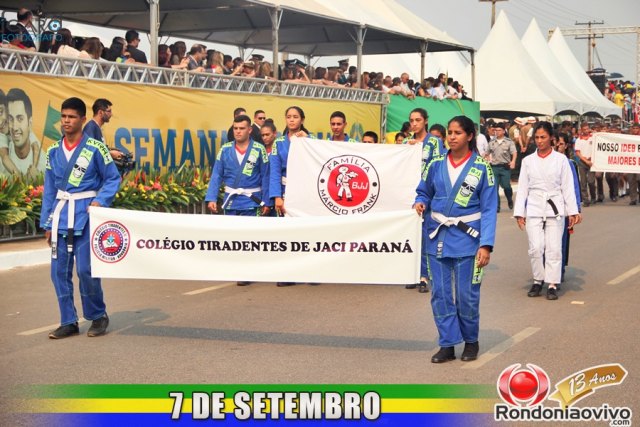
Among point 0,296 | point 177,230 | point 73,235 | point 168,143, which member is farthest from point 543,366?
point 168,143

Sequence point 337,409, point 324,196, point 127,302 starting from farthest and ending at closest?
point 324,196 < point 127,302 < point 337,409

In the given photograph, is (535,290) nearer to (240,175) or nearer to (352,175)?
(352,175)

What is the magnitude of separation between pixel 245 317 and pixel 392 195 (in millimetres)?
2988

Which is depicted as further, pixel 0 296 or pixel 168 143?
pixel 168 143

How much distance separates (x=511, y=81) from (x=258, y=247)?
93.4 feet

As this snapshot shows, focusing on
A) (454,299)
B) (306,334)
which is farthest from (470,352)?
(306,334)

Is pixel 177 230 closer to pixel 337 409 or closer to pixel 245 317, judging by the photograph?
pixel 245 317

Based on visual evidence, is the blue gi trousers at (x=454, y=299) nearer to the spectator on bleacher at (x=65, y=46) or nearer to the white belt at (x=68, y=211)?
the white belt at (x=68, y=211)

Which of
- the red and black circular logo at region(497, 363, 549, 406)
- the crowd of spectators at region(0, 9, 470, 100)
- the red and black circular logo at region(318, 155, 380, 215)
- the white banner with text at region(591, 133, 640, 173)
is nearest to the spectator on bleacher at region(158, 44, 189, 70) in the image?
the crowd of spectators at region(0, 9, 470, 100)

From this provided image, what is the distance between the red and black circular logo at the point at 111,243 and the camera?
7.73 meters

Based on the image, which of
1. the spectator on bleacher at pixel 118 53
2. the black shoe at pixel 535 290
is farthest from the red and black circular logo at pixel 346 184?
the spectator on bleacher at pixel 118 53

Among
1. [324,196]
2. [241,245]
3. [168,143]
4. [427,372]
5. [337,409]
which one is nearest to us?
[337,409]

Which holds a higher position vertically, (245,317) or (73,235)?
(73,235)

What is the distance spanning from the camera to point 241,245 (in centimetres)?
758
